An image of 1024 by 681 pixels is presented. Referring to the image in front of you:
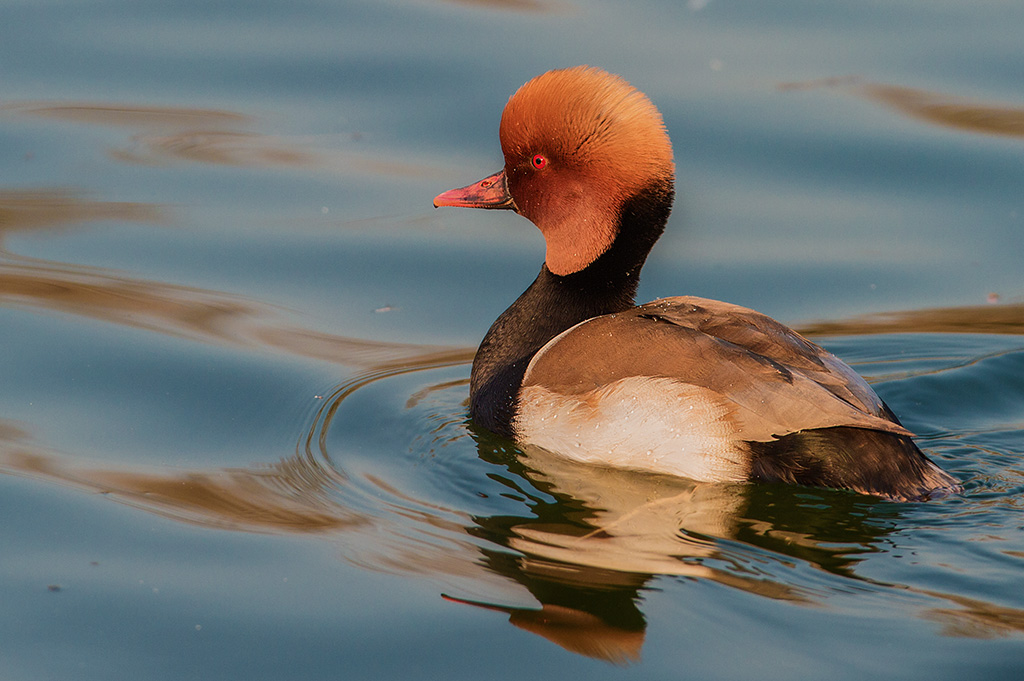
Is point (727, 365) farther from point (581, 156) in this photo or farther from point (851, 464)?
point (581, 156)

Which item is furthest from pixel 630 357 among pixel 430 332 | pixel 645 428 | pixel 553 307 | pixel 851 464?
pixel 430 332

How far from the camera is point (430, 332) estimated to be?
19.5 ft

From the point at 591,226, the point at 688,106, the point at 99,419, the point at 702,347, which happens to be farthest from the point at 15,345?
the point at 688,106

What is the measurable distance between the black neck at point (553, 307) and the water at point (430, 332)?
18cm

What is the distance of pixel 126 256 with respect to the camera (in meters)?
6.45

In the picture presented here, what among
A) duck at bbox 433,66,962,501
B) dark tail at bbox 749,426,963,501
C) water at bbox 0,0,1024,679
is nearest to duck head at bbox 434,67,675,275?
duck at bbox 433,66,962,501

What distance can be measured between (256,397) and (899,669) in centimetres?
285

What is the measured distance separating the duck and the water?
13cm

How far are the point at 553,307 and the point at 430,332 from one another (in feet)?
3.31

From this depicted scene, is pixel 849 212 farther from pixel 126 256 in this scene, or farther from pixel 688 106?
pixel 126 256

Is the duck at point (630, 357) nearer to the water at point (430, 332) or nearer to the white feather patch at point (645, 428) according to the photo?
the white feather patch at point (645, 428)

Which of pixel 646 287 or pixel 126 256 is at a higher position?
pixel 646 287

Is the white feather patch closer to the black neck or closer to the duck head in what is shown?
the black neck

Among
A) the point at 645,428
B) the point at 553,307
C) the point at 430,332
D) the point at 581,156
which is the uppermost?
the point at 581,156
